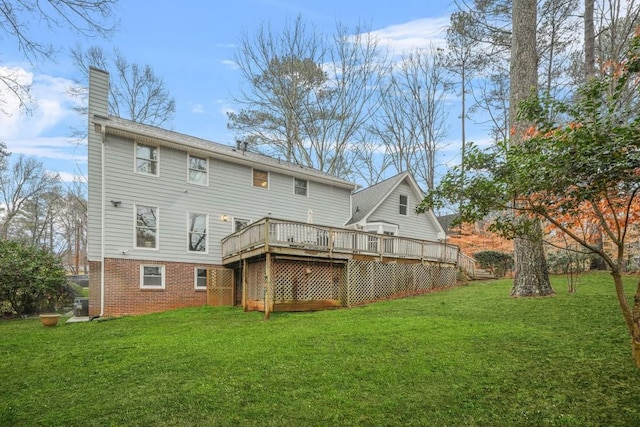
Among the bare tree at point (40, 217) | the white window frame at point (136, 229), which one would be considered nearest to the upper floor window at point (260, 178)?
the white window frame at point (136, 229)

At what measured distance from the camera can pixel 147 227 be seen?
1298cm

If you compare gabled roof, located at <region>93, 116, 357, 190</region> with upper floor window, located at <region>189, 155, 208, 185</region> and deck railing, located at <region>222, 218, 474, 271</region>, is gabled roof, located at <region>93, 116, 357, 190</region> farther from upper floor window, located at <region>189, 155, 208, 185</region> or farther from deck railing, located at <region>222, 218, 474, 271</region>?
deck railing, located at <region>222, 218, 474, 271</region>

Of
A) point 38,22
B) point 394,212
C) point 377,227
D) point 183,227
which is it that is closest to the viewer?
point 38,22

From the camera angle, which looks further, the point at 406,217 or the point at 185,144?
the point at 406,217

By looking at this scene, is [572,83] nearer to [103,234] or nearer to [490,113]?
[490,113]

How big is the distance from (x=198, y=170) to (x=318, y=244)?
6.12 metres

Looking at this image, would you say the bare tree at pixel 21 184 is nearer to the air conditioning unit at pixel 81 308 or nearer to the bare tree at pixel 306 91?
the bare tree at pixel 306 91

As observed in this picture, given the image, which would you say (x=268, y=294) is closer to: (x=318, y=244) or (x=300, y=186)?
(x=318, y=244)

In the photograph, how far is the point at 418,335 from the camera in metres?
6.40

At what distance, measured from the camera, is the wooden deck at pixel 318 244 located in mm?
10445

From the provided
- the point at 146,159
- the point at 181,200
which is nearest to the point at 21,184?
the point at 146,159

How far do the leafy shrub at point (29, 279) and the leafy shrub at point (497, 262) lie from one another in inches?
Result: 765

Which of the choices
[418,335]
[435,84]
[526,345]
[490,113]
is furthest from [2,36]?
[435,84]

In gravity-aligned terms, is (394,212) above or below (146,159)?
below
